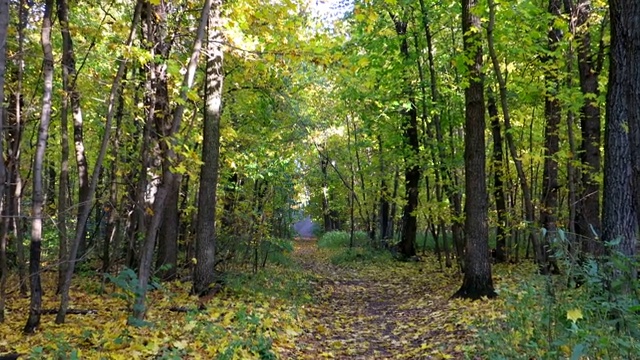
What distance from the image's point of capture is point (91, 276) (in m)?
10.7

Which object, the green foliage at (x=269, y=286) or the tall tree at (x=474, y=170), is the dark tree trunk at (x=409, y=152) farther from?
the green foliage at (x=269, y=286)

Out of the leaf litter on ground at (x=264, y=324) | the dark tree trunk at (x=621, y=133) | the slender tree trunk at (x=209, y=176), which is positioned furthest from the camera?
the slender tree trunk at (x=209, y=176)

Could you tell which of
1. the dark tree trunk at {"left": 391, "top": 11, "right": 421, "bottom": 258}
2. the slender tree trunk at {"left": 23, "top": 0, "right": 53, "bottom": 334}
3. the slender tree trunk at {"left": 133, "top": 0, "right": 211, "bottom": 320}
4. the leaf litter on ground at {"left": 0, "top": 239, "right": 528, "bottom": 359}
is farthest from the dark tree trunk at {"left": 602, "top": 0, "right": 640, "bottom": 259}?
the dark tree trunk at {"left": 391, "top": 11, "right": 421, "bottom": 258}

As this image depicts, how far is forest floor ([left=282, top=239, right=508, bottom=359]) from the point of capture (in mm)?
6136

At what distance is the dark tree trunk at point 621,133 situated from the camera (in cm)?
497

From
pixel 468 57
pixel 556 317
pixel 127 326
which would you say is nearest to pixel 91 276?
pixel 127 326

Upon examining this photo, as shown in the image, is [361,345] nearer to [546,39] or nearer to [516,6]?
[516,6]

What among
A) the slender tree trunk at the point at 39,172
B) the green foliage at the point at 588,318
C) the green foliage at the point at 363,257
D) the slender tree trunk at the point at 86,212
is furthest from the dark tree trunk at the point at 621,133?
the green foliage at the point at 363,257

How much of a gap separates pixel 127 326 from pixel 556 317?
4583 millimetres

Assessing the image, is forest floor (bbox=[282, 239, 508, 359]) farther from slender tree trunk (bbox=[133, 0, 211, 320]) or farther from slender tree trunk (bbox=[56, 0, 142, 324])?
slender tree trunk (bbox=[56, 0, 142, 324])

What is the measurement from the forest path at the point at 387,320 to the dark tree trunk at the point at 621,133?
7.24 feet

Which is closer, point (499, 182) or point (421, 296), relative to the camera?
point (421, 296)

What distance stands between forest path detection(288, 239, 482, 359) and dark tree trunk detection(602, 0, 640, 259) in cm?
221

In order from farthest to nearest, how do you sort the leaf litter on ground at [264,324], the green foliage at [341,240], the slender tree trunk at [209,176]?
1. the green foliage at [341,240]
2. the slender tree trunk at [209,176]
3. the leaf litter on ground at [264,324]
